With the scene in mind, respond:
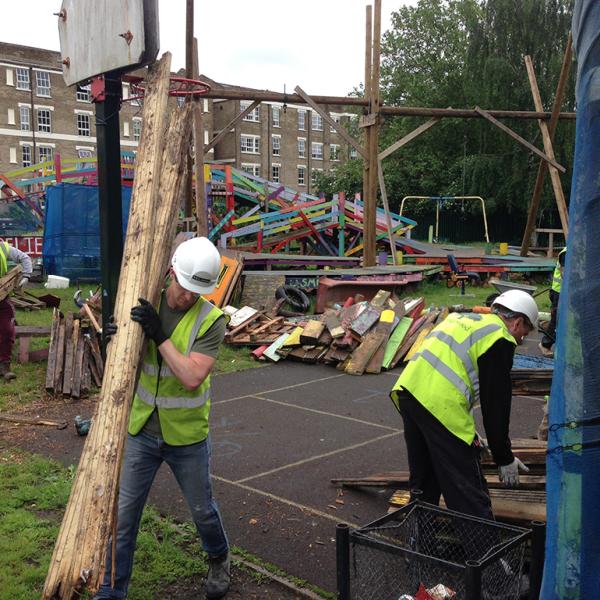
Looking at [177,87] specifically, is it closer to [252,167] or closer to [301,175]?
[252,167]

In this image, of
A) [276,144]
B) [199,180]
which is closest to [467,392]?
[199,180]

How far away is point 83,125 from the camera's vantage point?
203 ft

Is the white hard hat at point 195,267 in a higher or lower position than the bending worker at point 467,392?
higher

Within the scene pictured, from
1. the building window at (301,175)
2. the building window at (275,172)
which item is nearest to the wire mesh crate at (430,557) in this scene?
the building window at (275,172)

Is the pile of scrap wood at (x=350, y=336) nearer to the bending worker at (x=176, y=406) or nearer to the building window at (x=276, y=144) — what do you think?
the bending worker at (x=176, y=406)

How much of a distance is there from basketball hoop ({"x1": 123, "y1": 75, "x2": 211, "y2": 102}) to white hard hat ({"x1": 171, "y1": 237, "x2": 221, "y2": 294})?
1430 millimetres

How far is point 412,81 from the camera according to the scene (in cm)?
4869

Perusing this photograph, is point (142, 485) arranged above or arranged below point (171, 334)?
below

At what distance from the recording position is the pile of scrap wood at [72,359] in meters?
9.08

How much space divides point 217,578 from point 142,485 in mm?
792

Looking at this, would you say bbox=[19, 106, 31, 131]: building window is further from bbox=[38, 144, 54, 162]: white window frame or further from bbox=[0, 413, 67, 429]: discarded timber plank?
bbox=[0, 413, 67, 429]: discarded timber plank

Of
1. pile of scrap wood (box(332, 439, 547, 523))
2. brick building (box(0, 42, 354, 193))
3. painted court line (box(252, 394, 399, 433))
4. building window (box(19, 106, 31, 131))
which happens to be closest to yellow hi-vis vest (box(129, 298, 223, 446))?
pile of scrap wood (box(332, 439, 547, 523))

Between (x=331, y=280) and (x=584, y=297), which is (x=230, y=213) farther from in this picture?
(x=584, y=297)

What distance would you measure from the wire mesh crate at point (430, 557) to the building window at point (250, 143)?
2551 inches
